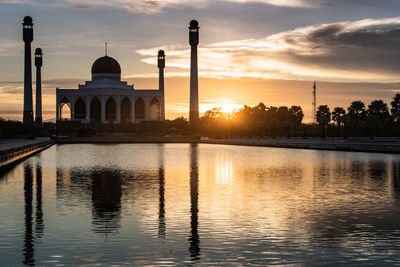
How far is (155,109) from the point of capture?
572 ft

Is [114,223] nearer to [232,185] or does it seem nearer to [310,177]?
[232,185]

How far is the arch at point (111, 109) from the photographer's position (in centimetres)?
16900

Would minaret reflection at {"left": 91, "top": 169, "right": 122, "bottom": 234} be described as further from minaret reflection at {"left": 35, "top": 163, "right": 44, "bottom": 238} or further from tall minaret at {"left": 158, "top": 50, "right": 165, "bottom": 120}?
tall minaret at {"left": 158, "top": 50, "right": 165, "bottom": 120}

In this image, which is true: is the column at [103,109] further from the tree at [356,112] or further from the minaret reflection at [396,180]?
the minaret reflection at [396,180]

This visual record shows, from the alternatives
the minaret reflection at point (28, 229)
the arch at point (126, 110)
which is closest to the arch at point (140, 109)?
the arch at point (126, 110)

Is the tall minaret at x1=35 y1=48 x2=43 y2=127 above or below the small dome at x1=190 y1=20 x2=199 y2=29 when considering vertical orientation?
below

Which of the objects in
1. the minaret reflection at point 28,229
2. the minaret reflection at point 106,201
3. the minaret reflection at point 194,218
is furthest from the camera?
the minaret reflection at point 106,201

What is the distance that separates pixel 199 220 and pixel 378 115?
402 ft

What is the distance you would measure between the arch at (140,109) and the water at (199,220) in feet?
455

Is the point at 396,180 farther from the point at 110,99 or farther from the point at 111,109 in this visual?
the point at 111,109

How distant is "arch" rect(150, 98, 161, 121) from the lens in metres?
173

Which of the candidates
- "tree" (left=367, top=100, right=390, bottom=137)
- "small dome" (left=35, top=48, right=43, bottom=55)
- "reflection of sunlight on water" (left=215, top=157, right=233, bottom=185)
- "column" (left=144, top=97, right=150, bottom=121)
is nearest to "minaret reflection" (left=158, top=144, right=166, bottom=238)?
"reflection of sunlight on water" (left=215, top=157, right=233, bottom=185)

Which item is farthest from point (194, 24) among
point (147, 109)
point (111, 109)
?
point (111, 109)

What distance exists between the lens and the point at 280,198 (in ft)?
80.9
